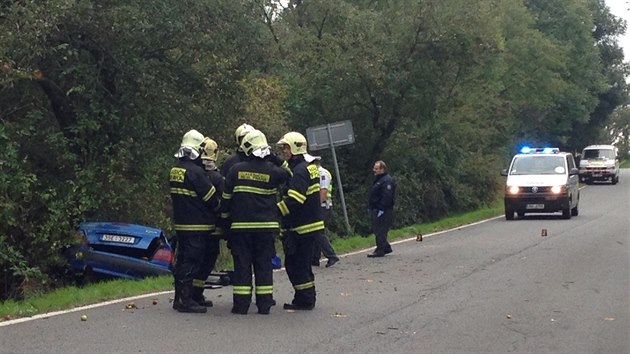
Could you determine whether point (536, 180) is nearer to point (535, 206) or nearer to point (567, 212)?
point (535, 206)

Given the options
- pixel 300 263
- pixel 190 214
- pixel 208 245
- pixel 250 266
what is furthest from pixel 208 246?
pixel 300 263

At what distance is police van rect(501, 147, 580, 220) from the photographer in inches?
1062

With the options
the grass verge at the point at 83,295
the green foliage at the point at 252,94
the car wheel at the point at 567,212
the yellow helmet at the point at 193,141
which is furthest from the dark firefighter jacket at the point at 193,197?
the car wheel at the point at 567,212

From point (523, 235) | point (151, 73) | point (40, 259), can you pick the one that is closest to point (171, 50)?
point (151, 73)

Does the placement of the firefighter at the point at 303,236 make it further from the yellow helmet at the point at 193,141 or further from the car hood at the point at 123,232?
the car hood at the point at 123,232

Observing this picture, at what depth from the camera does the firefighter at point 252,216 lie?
33.0 ft

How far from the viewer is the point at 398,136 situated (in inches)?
1228

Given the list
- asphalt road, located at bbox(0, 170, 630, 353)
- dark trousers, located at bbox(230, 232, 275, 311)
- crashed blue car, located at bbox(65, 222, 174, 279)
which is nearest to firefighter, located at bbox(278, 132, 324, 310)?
asphalt road, located at bbox(0, 170, 630, 353)

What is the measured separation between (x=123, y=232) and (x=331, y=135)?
936cm

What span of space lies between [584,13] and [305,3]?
30.7 m

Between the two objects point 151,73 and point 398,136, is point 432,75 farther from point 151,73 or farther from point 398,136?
point 151,73

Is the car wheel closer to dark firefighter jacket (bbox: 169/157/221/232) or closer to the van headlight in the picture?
the van headlight

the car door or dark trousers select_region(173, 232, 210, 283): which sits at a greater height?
dark trousers select_region(173, 232, 210, 283)

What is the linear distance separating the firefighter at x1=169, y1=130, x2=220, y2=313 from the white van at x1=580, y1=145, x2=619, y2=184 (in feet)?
157
